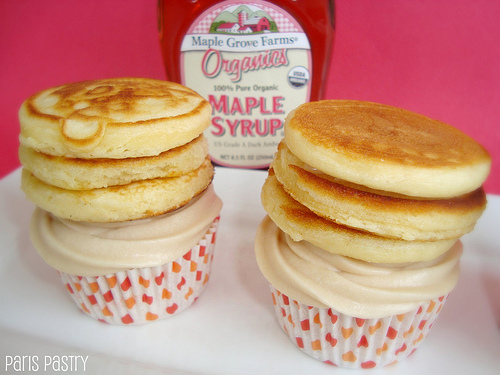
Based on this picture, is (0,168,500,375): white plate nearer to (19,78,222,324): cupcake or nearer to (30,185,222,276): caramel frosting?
(19,78,222,324): cupcake

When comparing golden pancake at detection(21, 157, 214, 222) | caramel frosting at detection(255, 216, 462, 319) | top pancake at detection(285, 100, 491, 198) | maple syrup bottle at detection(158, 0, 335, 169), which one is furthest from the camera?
maple syrup bottle at detection(158, 0, 335, 169)

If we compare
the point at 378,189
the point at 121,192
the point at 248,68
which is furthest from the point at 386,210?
the point at 248,68

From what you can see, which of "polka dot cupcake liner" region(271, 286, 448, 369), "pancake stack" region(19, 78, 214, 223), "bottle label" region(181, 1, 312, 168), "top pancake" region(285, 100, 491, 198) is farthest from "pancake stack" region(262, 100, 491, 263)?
"bottle label" region(181, 1, 312, 168)

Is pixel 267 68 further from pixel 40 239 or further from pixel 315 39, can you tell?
pixel 40 239

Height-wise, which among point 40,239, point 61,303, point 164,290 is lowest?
point 61,303

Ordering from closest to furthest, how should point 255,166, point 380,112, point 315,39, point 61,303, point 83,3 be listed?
point 380,112 < point 61,303 < point 315,39 < point 255,166 < point 83,3

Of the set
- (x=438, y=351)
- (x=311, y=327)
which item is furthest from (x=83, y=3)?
(x=438, y=351)

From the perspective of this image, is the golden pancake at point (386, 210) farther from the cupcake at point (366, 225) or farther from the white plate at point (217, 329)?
the white plate at point (217, 329)

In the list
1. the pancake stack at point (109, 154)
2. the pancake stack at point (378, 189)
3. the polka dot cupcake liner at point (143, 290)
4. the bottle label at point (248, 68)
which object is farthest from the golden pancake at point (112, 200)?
the bottle label at point (248, 68)
